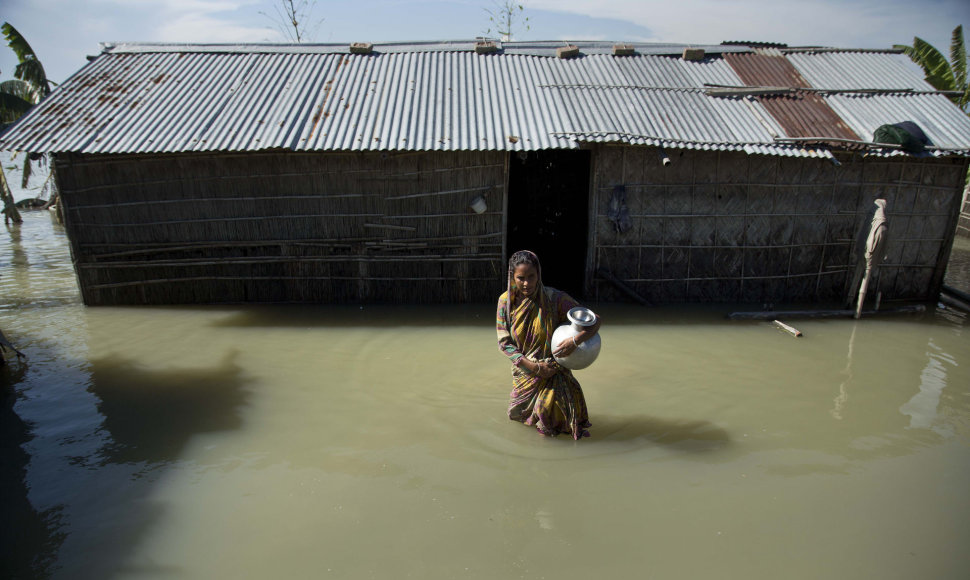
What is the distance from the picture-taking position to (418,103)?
7848 mm

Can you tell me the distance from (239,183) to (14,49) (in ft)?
38.7

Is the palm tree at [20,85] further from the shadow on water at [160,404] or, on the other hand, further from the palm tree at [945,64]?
the palm tree at [945,64]

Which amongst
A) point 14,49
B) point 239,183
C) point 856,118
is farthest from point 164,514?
point 14,49

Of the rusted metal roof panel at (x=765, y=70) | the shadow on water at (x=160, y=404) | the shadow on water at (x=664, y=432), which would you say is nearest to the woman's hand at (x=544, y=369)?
the shadow on water at (x=664, y=432)

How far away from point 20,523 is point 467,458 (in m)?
2.81

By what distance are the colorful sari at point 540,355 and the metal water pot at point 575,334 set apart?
14 cm

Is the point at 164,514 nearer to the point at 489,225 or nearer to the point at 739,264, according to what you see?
the point at 489,225

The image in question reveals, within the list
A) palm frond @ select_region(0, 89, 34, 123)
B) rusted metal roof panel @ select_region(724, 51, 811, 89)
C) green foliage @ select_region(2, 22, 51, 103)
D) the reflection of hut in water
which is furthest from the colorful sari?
green foliage @ select_region(2, 22, 51, 103)

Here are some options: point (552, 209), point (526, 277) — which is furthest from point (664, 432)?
point (552, 209)

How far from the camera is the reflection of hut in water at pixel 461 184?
729cm

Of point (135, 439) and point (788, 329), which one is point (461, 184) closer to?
point (788, 329)

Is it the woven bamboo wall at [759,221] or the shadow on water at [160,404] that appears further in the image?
the woven bamboo wall at [759,221]

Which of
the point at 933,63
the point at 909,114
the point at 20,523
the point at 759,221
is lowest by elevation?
the point at 20,523

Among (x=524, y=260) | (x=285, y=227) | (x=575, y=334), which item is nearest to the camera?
(x=575, y=334)
